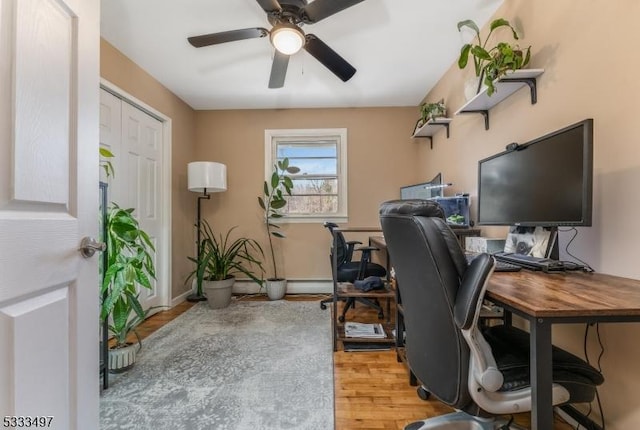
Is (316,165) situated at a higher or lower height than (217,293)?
higher

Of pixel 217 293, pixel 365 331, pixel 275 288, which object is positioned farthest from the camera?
pixel 275 288

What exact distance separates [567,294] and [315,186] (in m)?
2.99

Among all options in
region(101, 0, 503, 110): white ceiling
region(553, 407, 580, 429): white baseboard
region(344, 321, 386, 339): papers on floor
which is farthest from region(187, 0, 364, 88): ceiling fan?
region(553, 407, 580, 429): white baseboard

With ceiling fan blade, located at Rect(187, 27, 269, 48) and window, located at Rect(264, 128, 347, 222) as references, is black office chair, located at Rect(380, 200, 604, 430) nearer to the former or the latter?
ceiling fan blade, located at Rect(187, 27, 269, 48)

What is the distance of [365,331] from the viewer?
7.41 ft

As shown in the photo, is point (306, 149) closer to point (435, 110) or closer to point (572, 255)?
point (435, 110)

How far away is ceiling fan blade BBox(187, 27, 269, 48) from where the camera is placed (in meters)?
1.78

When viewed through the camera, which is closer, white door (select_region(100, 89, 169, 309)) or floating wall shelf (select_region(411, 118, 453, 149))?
white door (select_region(100, 89, 169, 309))

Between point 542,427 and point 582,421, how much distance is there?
832mm

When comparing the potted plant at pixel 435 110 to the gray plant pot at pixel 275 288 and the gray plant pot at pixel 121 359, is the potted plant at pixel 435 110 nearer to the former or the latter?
the gray plant pot at pixel 275 288

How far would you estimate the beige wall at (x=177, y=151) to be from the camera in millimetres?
2609

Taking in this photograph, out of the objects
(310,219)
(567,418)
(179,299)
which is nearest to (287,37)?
(310,219)

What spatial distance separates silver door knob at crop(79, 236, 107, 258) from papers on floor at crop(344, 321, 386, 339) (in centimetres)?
180

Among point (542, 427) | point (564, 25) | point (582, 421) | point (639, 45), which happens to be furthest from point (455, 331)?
point (564, 25)
